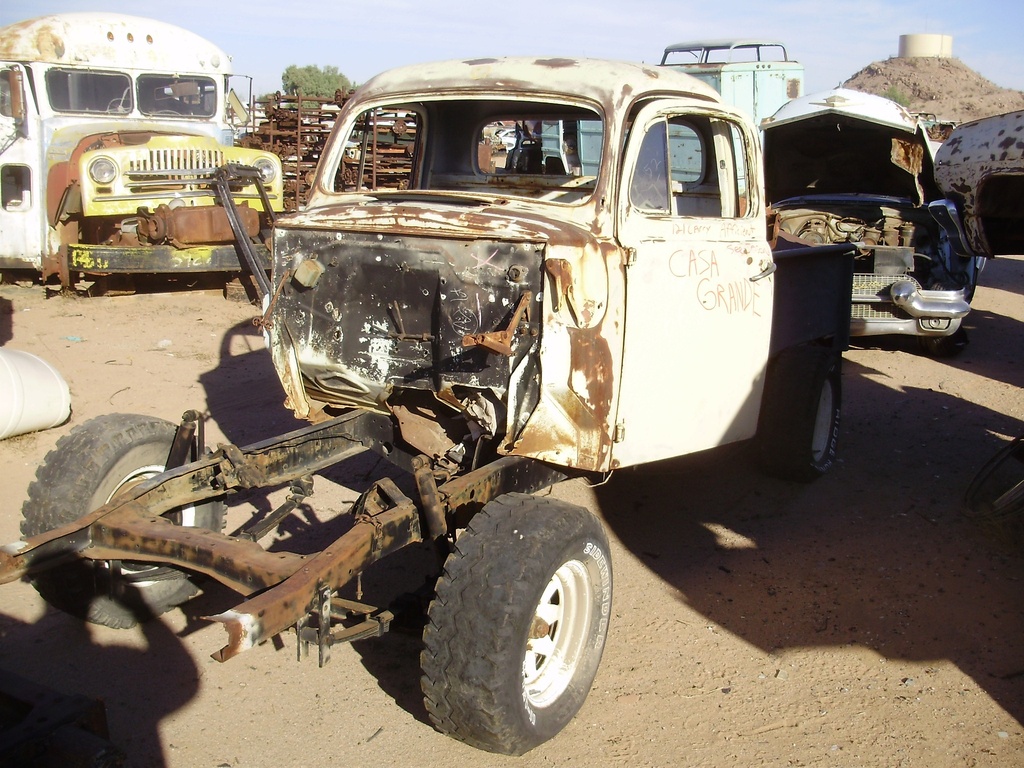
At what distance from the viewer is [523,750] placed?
3.06 metres

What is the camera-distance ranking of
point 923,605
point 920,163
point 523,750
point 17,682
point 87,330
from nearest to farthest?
point 17,682 < point 523,750 < point 923,605 < point 87,330 < point 920,163

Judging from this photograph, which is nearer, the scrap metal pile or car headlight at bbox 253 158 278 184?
car headlight at bbox 253 158 278 184

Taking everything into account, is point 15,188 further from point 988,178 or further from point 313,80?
point 313,80

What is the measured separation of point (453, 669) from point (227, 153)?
27.5 feet

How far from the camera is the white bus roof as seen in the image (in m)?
9.44

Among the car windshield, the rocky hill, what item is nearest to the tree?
the rocky hill

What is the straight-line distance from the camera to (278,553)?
2973mm

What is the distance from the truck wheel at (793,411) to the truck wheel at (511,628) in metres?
2.26

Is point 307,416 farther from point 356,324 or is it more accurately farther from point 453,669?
point 453,669

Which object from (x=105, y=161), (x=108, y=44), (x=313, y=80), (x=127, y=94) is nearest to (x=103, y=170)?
(x=105, y=161)

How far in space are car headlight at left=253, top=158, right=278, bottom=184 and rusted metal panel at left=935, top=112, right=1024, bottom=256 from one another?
7.14 meters

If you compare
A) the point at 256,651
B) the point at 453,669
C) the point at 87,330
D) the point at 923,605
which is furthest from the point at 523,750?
the point at 87,330

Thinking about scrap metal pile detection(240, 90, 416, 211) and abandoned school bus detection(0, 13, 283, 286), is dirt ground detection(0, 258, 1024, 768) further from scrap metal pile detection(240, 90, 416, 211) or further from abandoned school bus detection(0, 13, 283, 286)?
scrap metal pile detection(240, 90, 416, 211)

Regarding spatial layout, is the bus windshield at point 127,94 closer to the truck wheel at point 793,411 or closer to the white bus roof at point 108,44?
the white bus roof at point 108,44
